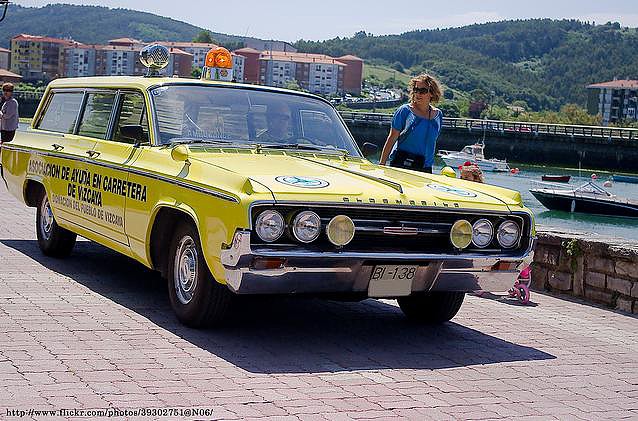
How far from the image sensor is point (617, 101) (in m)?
197

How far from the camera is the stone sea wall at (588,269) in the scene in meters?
8.94

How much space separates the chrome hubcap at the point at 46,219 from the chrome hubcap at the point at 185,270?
2909mm

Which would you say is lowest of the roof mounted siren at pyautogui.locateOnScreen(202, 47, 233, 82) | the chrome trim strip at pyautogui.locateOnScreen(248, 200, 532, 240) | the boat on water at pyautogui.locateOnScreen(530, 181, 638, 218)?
the boat on water at pyautogui.locateOnScreen(530, 181, 638, 218)

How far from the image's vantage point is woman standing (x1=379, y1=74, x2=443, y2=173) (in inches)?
363

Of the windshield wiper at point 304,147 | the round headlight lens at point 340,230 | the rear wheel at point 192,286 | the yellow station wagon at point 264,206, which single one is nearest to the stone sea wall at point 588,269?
the yellow station wagon at point 264,206

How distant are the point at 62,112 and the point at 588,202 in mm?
46263

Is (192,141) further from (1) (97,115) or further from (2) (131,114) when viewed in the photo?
(1) (97,115)

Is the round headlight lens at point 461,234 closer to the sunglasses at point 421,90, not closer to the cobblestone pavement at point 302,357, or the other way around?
the cobblestone pavement at point 302,357

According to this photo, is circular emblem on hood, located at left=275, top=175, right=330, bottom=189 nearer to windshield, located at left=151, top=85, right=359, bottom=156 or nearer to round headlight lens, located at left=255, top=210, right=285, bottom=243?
round headlight lens, located at left=255, top=210, right=285, bottom=243

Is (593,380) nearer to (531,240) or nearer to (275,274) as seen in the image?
(531,240)

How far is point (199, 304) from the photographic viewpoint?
21.7 ft

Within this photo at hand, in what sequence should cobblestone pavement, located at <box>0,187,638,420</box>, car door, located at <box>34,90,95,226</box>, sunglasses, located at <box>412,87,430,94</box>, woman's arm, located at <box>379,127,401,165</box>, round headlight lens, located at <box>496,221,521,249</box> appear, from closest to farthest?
cobblestone pavement, located at <box>0,187,638,420</box> < round headlight lens, located at <box>496,221,521,249</box> < car door, located at <box>34,90,95,226</box> < sunglasses, located at <box>412,87,430,94</box> < woman's arm, located at <box>379,127,401,165</box>

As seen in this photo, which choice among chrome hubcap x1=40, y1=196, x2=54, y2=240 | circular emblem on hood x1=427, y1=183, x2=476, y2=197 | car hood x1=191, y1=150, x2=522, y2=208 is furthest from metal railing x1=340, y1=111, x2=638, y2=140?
circular emblem on hood x1=427, y1=183, x2=476, y2=197

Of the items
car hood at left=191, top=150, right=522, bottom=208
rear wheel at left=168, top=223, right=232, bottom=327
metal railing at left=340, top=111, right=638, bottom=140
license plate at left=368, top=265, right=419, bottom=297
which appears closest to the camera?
car hood at left=191, top=150, right=522, bottom=208
